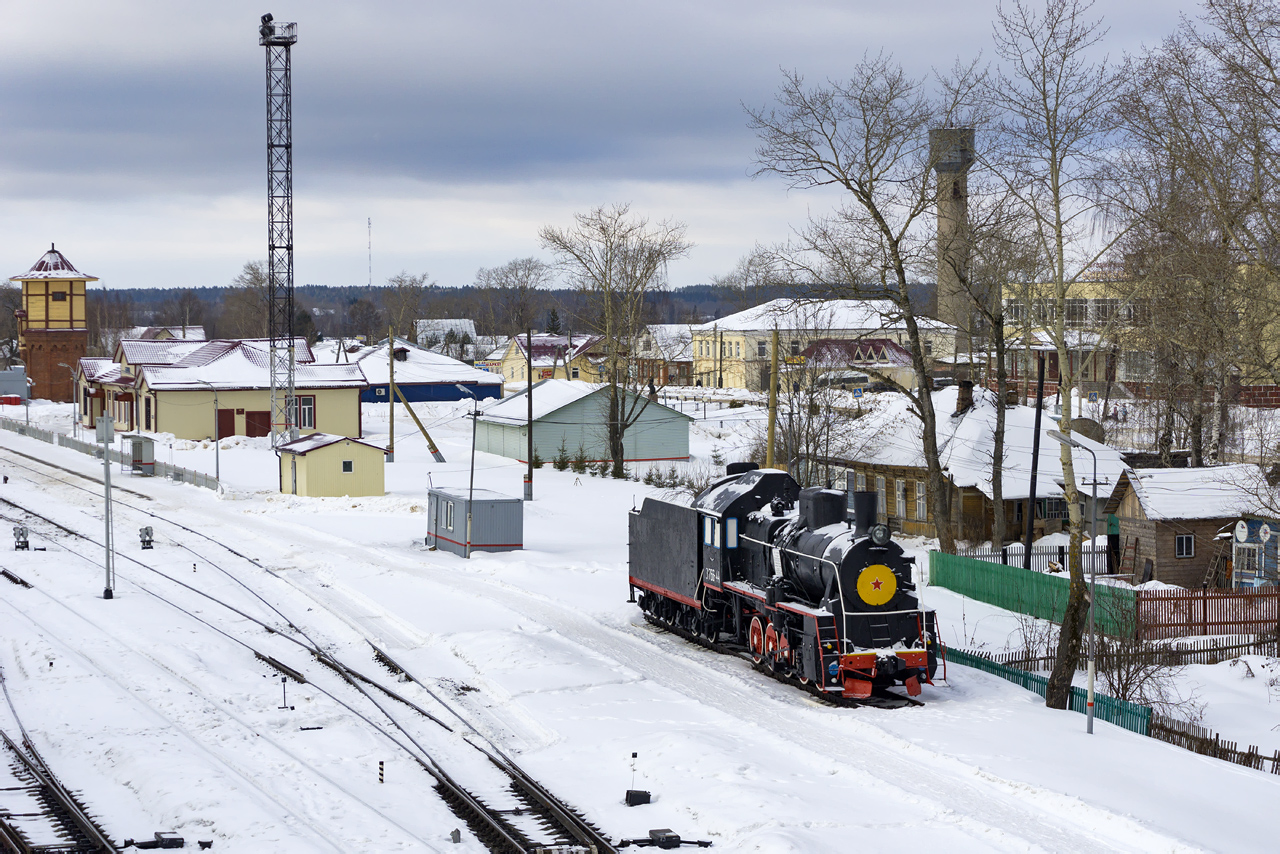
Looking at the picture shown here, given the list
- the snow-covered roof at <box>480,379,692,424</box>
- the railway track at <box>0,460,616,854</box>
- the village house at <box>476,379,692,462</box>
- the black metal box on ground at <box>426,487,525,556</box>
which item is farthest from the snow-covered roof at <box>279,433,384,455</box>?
the railway track at <box>0,460,616,854</box>

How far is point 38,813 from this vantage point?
13.8 metres

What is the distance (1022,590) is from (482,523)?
1519 centimetres

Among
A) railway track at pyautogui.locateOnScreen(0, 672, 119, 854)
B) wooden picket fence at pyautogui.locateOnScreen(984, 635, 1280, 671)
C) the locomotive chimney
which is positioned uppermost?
the locomotive chimney

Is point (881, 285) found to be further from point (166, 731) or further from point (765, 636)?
point (166, 731)

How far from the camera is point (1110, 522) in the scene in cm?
3766

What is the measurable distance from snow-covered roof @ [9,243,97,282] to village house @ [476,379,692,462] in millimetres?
46196

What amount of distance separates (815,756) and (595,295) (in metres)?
44.9

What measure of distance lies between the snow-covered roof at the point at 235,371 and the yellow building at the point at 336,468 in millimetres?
22916

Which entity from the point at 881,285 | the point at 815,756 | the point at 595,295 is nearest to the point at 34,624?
the point at 815,756

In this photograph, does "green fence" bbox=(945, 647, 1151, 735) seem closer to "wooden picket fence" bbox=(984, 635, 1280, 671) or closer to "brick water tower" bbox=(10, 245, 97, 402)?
"wooden picket fence" bbox=(984, 635, 1280, 671)

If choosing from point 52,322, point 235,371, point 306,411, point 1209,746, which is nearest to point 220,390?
point 235,371

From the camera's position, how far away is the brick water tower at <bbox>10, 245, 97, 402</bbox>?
9106 cm

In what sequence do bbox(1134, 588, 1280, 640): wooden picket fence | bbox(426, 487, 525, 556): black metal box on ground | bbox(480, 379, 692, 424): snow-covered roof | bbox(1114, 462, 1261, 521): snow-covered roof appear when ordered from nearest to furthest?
1. bbox(1134, 588, 1280, 640): wooden picket fence
2. bbox(426, 487, 525, 556): black metal box on ground
3. bbox(1114, 462, 1261, 521): snow-covered roof
4. bbox(480, 379, 692, 424): snow-covered roof

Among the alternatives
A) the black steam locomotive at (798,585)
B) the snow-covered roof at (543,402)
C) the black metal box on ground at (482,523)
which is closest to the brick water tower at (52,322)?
the snow-covered roof at (543,402)
